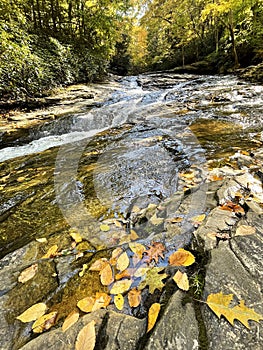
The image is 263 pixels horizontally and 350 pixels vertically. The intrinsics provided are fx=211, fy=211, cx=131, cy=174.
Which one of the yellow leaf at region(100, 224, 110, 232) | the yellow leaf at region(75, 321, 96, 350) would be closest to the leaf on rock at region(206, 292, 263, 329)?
the yellow leaf at region(75, 321, 96, 350)

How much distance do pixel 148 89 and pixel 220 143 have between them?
8.90 meters

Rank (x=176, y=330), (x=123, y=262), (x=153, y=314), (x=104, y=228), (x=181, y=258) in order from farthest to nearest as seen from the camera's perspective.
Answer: (x=104, y=228), (x=123, y=262), (x=181, y=258), (x=153, y=314), (x=176, y=330)

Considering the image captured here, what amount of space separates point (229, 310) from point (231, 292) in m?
0.11

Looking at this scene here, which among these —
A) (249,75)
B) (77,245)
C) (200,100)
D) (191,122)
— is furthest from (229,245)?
(249,75)

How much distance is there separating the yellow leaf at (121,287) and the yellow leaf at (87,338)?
10.7 inches

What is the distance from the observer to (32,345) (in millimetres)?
1116

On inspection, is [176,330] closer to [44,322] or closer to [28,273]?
[44,322]

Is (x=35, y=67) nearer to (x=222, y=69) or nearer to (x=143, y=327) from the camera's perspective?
(x=143, y=327)

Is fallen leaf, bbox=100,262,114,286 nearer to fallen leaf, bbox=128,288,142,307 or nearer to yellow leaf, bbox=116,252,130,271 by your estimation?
yellow leaf, bbox=116,252,130,271

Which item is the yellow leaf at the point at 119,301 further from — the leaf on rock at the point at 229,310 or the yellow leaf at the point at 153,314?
the leaf on rock at the point at 229,310

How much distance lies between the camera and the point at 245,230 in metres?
1.56

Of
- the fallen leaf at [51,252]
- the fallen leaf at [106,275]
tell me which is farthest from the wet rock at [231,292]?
the fallen leaf at [51,252]

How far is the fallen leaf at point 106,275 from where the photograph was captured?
1.47 metres

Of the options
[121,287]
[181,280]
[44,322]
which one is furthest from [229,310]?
[44,322]
